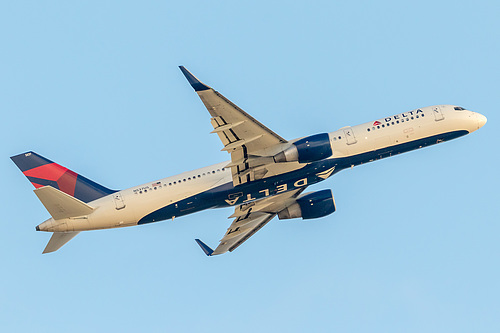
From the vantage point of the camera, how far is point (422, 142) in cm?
6638

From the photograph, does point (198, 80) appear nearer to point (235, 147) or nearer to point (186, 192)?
point (235, 147)

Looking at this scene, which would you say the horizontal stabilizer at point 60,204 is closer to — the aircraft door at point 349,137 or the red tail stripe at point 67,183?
the red tail stripe at point 67,183

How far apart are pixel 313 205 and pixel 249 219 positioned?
21.5ft

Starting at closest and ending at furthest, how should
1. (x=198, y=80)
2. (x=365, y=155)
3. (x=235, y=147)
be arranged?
1. (x=198, y=80)
2. (x=235, y=147)
3. (x=365, y=155)

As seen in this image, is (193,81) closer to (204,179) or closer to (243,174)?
(243,174)

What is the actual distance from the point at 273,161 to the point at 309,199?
343 inches

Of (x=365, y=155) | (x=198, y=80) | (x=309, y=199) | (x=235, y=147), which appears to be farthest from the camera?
(x=309, y=199)

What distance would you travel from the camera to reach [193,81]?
55.6 m

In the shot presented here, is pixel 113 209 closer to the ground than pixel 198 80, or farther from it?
closer to the ground

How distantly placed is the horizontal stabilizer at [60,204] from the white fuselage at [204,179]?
54 cm

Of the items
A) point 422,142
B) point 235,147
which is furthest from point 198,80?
point 422,142

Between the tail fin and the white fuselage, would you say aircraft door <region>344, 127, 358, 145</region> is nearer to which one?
the white fuselage

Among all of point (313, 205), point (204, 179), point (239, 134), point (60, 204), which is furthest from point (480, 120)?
point (60, 204)

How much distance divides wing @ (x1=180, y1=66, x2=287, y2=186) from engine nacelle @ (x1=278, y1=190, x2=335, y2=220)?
7.74 m
